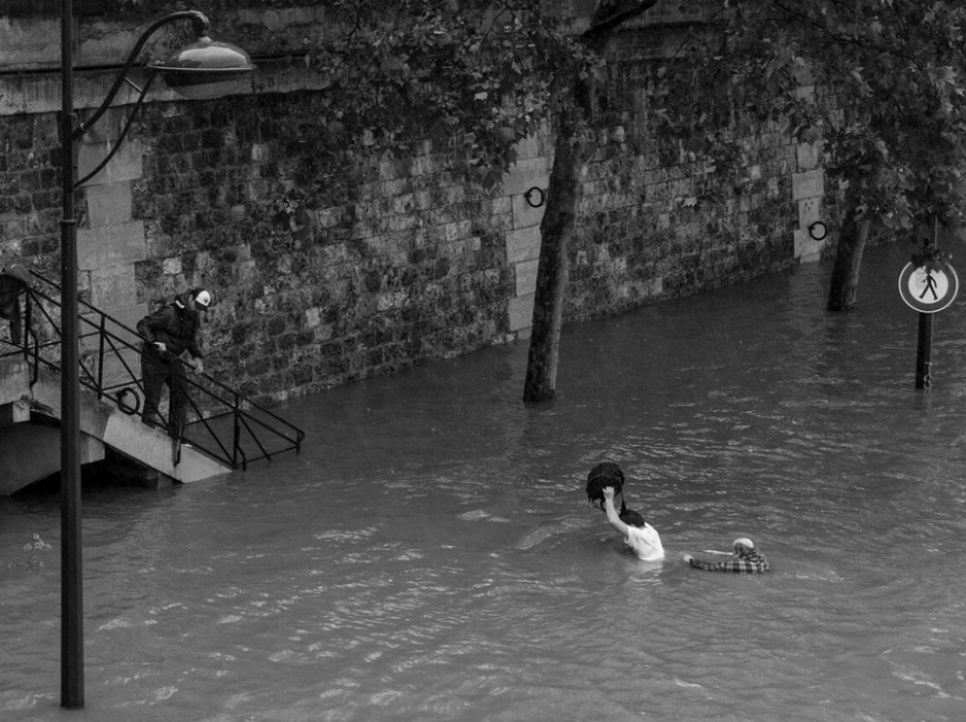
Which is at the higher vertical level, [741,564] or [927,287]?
[927,287]

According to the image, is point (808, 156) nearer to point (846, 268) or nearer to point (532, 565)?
point (846, 268)

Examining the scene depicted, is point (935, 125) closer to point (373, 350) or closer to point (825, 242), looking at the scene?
point (373, 350)

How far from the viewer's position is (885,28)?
56.6 feet

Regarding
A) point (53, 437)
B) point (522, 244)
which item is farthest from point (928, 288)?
point (53, 437)

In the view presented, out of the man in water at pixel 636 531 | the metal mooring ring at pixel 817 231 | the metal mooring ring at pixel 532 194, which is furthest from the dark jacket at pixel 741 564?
the metal mooring ring at pixel 817 231

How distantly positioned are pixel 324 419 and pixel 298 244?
195 cm

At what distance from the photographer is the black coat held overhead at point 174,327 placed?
15948mm

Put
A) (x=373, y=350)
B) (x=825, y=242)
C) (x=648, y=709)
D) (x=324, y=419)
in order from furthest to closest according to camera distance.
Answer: (x=825, y=242)
(x=373, y=350)
(x=324, y=419)
(x=648, y=709)

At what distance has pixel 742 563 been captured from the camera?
45.9ft

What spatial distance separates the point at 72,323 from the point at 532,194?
12.3 metres

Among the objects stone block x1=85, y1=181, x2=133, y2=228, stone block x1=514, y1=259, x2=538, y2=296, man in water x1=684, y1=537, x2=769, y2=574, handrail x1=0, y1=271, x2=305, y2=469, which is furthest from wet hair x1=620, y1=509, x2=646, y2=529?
stone block x1=514, y1=259, x2=538, y2=296

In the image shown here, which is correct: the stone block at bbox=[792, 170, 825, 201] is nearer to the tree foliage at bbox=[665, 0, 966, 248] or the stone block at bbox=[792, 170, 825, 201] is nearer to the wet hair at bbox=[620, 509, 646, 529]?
the tree foliage at bbox=[665, 0, 966, 248]

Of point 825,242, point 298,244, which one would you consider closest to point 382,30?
point 298,244

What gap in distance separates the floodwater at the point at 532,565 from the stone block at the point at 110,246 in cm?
242
